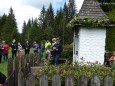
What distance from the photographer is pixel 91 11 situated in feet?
58.1

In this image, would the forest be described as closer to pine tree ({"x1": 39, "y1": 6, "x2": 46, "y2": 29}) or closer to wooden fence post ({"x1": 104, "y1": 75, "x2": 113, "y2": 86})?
pine tree ({"x1": 39, "y1": 6, "x2": 46, "y2": 29})

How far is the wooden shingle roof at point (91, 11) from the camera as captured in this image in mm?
17516

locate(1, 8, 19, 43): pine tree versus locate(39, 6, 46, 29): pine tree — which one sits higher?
locate(39, 6, 46, 29): pine tree

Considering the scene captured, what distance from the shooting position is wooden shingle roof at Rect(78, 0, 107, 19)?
17516mm

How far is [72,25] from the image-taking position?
674 inches

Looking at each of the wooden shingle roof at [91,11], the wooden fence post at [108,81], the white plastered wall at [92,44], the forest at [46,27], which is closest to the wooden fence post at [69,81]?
the wooden fence post at [108,81]

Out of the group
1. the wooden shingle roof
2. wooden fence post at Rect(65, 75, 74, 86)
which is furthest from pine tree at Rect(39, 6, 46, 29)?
wooden fence post at Rect(65, 75, 74, 86)

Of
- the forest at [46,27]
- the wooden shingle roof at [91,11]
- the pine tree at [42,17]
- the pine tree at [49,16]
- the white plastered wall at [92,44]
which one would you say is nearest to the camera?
the white plastered wall at [92,44]

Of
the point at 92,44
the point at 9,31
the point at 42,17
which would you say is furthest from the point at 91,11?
the point at 42,17

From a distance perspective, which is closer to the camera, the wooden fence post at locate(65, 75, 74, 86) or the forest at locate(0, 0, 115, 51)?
the wooden fence post at locate(65, 75, 74, 86)

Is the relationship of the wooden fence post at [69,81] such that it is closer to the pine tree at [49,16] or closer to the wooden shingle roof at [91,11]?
the wooden shingle roof at [91,11]

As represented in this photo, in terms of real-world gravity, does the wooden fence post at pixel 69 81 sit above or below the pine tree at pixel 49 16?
below

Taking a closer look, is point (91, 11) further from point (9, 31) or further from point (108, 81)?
point (9, 31)

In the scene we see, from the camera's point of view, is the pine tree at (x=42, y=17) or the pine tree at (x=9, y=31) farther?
the pine tree at (x=42, y=17)
